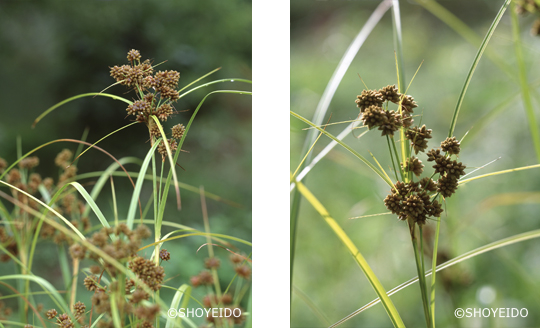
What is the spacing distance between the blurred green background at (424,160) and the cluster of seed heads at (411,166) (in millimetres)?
306

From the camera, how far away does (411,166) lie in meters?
0.53

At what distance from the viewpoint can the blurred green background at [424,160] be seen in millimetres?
868

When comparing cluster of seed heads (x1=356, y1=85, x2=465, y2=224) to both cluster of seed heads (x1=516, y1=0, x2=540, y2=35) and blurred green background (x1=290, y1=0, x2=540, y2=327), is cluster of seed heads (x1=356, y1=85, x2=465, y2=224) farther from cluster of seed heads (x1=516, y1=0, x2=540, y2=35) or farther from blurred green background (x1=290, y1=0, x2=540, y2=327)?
blurred green background (x1=290, y1=0, x2=540, y2=327)

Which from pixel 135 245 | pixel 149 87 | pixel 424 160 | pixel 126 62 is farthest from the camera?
pixel 424 160

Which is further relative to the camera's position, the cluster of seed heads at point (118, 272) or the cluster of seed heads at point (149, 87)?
the cluster of seed heads at point (149, 87)

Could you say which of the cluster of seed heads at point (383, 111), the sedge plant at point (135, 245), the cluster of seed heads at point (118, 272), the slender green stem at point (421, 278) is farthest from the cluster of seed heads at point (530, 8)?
the cluster of seed heads at point (118, 272)

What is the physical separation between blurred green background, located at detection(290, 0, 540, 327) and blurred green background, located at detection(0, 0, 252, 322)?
0.60ft

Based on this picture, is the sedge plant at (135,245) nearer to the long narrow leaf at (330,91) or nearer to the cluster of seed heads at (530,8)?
the long narrow leaf at (330,91)

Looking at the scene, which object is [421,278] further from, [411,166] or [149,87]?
[149,87]

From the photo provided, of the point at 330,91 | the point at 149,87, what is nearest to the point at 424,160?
the point at 330,91

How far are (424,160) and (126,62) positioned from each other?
2.85ft

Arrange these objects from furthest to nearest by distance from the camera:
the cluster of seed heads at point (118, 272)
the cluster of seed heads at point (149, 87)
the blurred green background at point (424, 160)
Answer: the blurred green background at point (424, 160)
the cluster of seed heads at point (149, 87)
the cluster of seed heads at point (118, 272)

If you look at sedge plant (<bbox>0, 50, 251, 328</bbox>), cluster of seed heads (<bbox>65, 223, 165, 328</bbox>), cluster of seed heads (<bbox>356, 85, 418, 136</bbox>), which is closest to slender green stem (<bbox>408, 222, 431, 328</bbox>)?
cluster of seed heads (<bbox>356, 85, 418, 136</bbox>)

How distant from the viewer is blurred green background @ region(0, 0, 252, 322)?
2.98 feet
